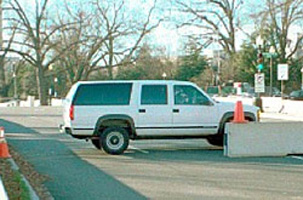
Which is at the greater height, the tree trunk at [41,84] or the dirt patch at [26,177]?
the tree trunk at [41,84]

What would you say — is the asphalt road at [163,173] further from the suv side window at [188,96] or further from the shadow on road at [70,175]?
the suv side window at [188,96]

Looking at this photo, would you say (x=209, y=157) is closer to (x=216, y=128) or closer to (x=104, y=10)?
(x=216, y=128)

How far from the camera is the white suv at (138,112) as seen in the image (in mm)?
16469

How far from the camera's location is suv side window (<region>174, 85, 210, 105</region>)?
55.5 feet

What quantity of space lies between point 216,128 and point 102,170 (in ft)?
14.5

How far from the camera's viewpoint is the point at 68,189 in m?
11.0

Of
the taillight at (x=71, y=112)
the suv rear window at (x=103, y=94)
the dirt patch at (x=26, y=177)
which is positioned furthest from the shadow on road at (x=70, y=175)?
the suv rear window at (x=103, y=94)

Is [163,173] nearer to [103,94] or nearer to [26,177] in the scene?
[26,177]

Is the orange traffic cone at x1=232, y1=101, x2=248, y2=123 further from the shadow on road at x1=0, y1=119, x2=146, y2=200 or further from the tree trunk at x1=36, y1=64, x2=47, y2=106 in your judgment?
the tree trunk at x1=36, y1=64, x2=47, y2=106

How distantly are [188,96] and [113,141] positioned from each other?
7.55 feet

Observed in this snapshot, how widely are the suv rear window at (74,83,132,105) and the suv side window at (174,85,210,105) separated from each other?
126 cm

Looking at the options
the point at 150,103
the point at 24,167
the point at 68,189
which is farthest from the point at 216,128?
the point at 68,189

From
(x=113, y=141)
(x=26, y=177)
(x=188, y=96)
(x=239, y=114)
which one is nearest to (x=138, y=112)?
(x=113, y=141)

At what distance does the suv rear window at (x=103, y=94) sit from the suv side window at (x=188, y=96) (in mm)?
1259
